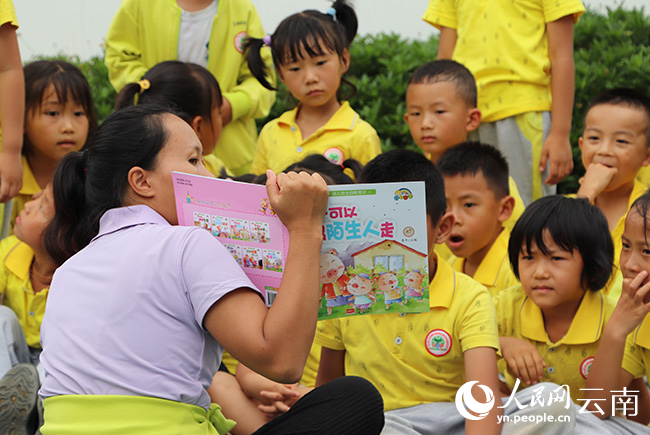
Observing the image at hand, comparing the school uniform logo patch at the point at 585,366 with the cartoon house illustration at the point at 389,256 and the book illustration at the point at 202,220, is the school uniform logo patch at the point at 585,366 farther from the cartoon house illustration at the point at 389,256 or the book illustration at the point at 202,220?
the book illustration at the point at 202,220

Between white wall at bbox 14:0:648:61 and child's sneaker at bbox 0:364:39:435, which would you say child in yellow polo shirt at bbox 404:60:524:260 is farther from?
white wall at bbox 14:0:648:61

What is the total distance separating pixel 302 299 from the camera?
177 centimetres

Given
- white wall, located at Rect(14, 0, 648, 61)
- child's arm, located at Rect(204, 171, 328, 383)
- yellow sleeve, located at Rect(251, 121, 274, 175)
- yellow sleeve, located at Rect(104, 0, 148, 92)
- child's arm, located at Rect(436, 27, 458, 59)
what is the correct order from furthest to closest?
white wall, located at Rect(14, 0, 648, 61) < child's arm, located at Rect(436, 27, 458, 59) < yellow sleeve, located at Rect(104, 0, 148, 92) < yellow sleeve, located at Rect(251, 121, 274, 175) < child's arm, located at Rect(204, 171, 328, 383)

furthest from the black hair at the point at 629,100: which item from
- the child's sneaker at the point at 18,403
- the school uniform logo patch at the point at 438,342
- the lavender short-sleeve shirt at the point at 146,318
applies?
the child's sneaker at the point at 18,403

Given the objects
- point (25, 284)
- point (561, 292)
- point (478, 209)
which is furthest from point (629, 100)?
point (25, 284)

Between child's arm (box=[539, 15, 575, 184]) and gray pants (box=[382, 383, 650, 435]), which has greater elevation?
child's arm (box=[539, 15, 575, 184])

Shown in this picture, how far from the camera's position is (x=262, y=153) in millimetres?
4191

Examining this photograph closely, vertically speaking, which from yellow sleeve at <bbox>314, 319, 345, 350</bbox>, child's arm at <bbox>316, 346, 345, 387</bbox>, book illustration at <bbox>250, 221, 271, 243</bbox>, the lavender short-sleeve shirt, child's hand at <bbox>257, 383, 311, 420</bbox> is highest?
book illustration at <bbox>250, 221, 271, 243</bbox>

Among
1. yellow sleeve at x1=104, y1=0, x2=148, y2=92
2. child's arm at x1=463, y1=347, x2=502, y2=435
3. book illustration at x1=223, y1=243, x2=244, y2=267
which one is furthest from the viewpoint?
yellow sleeve at x1=104, y1=0, x2=148, y2=92

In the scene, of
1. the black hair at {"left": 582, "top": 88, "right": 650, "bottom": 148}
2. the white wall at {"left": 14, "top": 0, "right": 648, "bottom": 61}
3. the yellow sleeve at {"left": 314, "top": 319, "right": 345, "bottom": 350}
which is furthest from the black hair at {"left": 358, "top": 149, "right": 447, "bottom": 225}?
the white wall at {"left": 14, "top": 0, "right": 648, "bottom": 61}

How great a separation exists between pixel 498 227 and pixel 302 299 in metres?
1.93

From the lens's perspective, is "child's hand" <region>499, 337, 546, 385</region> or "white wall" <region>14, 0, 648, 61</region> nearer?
"child's hand" <region>499, 337, 546, 385</region>

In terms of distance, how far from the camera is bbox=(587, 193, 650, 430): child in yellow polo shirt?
257cm

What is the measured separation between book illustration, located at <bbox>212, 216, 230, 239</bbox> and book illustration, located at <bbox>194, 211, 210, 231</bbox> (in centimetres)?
2
